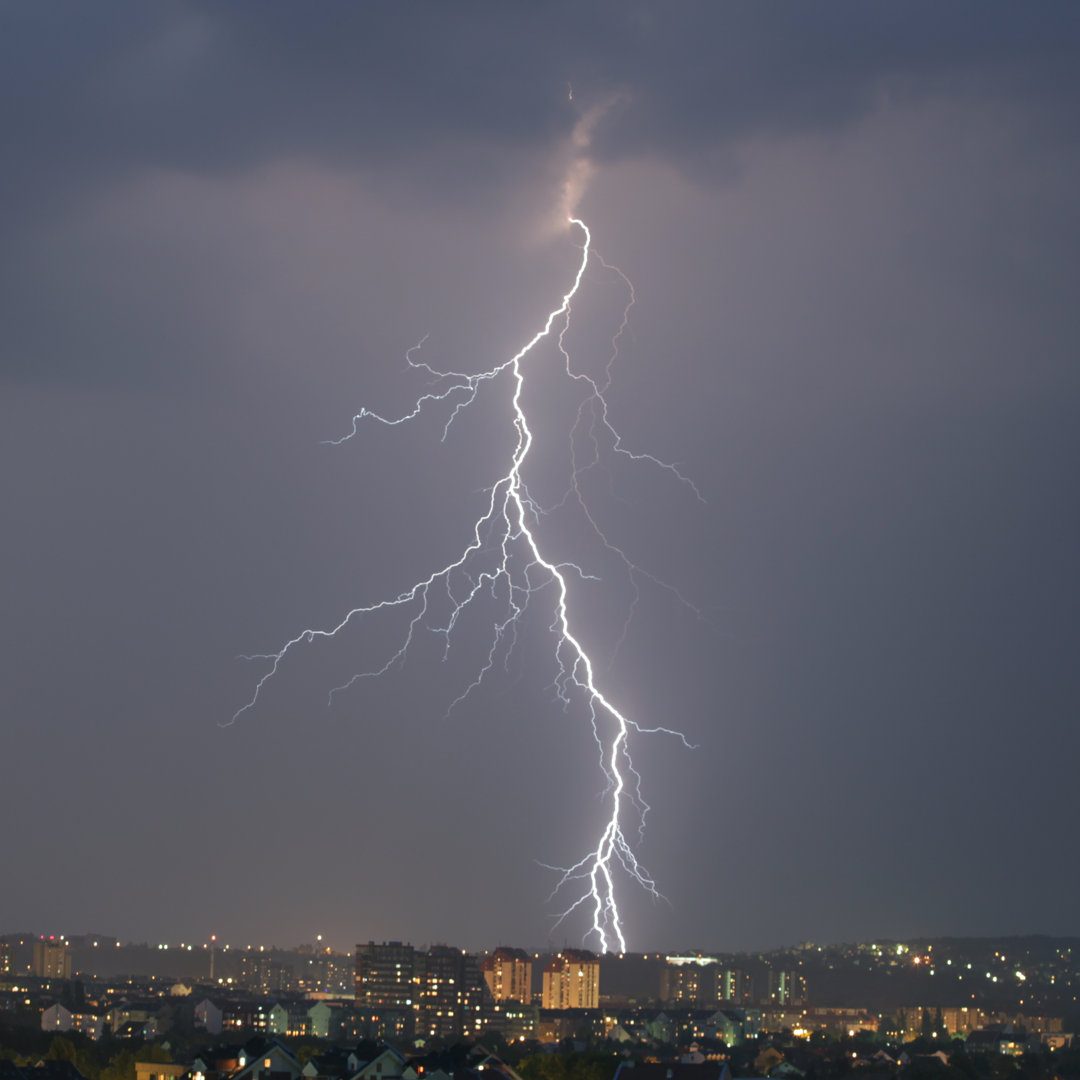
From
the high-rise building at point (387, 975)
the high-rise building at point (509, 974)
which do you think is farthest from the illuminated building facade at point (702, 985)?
the high-rise building at point (387, 975)

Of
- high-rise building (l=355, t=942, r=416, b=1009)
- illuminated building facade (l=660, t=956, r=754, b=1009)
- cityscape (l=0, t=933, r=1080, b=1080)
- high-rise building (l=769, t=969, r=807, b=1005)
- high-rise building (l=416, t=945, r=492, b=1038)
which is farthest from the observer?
illuminated building facade (l=660, t=956, r=754, b=1009)

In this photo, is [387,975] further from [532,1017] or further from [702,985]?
[702,985]

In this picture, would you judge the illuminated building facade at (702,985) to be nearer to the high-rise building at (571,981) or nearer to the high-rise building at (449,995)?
the high-rise building at (571,981)

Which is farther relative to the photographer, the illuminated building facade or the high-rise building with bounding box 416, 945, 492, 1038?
the illuminated building facade

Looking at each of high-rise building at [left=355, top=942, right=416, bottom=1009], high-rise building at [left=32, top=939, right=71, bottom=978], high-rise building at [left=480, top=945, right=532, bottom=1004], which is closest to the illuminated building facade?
high-rise building at [left=480, top=945, right=532, bottom=1004]

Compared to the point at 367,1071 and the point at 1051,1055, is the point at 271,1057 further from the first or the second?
the point at 1051,1055

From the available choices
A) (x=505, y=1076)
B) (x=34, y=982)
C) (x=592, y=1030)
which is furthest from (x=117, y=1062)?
(x=34, y=982)

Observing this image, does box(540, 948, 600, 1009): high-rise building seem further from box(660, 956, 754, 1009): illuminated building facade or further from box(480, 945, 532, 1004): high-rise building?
box(660, 956, 754, 1009): illuminated building facade

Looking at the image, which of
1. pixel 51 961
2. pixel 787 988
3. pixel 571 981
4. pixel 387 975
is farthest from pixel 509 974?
pixel 51 961
